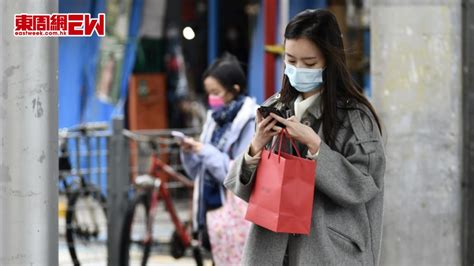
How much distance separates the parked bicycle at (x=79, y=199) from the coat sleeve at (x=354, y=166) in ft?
15.7

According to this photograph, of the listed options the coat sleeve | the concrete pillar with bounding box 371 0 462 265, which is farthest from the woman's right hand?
the concrete pillar with bounding box 371 0 462 265

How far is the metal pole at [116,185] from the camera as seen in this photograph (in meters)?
8.27

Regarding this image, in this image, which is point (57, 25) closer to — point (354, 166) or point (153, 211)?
point (354, 166)

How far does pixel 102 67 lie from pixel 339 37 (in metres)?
7.64

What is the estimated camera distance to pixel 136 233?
30.4ft

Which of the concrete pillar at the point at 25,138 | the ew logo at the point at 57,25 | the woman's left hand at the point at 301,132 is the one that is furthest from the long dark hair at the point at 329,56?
the concrete pillar at the point at 25,138

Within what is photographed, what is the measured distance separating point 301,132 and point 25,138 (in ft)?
3.11

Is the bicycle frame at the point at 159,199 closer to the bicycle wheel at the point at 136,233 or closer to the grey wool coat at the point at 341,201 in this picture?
the bicycle wheel at the point at 136,233

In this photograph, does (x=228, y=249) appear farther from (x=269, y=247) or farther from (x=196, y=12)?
(x=196, y=12)

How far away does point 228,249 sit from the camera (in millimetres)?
6297

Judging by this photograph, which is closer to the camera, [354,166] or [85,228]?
[354,166]

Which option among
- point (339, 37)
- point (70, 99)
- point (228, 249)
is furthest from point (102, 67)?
point (339, 37)

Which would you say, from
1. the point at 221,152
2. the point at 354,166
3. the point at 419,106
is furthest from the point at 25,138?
the point at 419,106

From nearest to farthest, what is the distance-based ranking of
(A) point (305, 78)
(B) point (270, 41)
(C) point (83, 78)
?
1. (A) point (305, 78)
2. (B) point (270, 41)
3. (C) point (83, 78)
